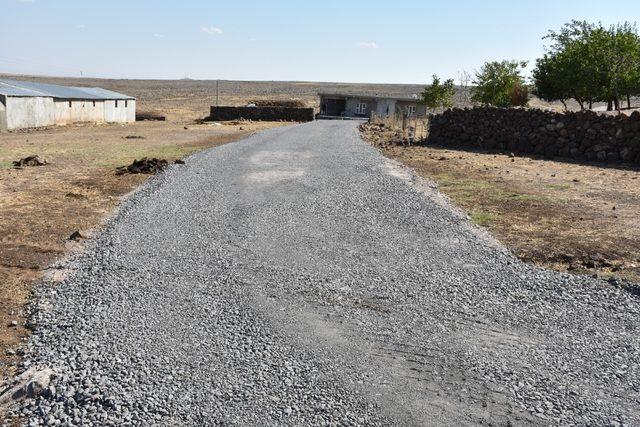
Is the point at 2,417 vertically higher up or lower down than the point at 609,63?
lower down

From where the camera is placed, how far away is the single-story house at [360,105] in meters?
70.3

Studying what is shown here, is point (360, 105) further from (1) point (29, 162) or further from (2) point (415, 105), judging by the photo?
(1) point (29, 162)

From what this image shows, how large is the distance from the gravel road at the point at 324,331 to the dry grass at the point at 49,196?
18.6 inches

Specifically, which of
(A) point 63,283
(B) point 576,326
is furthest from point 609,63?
(A) point 63,283

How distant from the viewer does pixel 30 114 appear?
40812 mm

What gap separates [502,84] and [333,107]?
27696 mm

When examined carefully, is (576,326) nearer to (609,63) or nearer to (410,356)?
(410,356)

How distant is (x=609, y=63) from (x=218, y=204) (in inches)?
1253

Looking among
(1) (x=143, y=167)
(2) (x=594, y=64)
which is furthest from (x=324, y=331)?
(2) (x=594, y=64)

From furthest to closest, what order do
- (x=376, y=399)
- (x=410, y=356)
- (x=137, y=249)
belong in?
1. (x=137, y=249)
2. (x=410, y=356)
3. (x=376, y=399)

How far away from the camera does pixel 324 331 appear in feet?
22.8

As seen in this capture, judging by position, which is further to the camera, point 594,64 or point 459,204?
point 594,64

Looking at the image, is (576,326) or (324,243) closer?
(576,326)

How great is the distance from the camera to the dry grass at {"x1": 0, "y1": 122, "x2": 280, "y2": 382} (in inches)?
340
